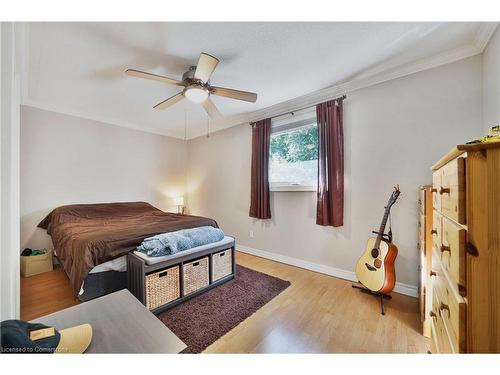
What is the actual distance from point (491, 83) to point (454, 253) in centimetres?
167

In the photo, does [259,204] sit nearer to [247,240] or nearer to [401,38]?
[247,240]

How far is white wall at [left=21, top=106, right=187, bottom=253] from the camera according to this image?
267cm

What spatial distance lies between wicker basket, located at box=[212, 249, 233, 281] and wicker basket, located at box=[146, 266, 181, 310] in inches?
15.7

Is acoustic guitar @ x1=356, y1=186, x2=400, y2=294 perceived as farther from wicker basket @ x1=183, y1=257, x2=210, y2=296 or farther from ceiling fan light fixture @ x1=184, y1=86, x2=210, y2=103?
ceiling fan light fixture @ x1=184, y1=86, x2=210, y2=103

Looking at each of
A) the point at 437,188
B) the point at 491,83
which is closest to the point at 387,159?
the point at 491,83

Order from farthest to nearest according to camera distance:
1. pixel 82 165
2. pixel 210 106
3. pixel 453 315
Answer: pixel 82 165
pixel 210 106
pixel 453 315

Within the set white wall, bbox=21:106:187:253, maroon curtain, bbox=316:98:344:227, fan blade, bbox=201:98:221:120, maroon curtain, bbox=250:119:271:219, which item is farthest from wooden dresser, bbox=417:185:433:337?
white wall, bbox=21:106:187:253

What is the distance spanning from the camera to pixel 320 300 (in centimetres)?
184

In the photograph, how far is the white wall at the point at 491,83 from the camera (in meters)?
1.35

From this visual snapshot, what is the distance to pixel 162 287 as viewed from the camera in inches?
66.2

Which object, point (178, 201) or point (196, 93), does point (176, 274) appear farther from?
point (178, 201)

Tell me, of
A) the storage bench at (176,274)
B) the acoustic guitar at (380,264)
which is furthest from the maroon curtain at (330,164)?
the storage bench at (176,274)

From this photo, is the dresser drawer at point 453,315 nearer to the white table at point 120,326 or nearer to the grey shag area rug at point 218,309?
the white table at point 120,326
